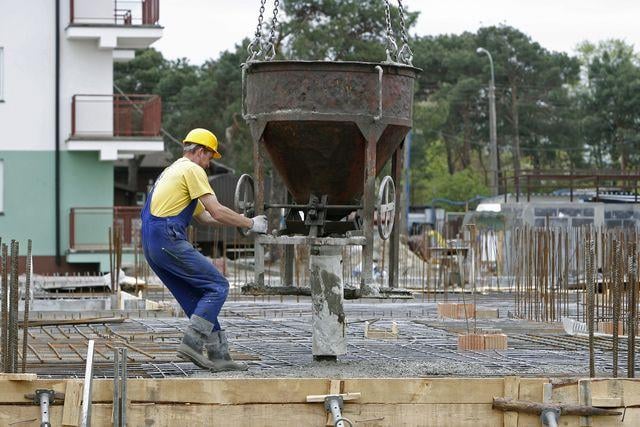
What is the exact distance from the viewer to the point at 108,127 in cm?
2903

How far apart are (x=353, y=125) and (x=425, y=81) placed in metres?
55.2

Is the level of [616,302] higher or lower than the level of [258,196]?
lower

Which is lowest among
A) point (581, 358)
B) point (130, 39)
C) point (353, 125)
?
point (581, 358)

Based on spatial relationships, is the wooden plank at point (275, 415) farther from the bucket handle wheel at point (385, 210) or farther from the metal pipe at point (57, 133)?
the metal pipe at point (57, 133)

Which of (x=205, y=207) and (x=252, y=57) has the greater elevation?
(x=252, y=57)

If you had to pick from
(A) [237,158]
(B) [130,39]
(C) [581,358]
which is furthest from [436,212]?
(C) [581,358]

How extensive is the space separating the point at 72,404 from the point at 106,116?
21099 mm

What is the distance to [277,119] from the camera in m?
10.3

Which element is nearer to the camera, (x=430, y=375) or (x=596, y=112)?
(x=430, y=375)

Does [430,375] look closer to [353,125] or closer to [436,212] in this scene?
[353,125]

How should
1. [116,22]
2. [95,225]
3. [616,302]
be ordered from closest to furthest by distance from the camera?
[616,302]
[95,225]
[116,22]

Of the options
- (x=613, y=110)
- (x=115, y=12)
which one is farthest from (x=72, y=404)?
(x=613, y=110)

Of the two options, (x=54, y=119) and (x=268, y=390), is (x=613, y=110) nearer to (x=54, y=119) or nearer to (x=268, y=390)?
(x=54, y=119)

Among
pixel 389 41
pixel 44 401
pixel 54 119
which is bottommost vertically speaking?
pixel 44 401
